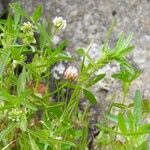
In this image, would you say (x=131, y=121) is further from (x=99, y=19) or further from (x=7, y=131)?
(x=99, y=19)

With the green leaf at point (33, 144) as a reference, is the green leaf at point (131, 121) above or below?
above

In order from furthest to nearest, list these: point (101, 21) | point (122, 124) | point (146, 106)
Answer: point (101, 21)
point (146, 106)
point (122, 124)

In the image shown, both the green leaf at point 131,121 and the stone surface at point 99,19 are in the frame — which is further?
the stone surface at point 99,19

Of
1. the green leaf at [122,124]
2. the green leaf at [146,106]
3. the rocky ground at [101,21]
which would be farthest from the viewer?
the rocky ground at [101,21]

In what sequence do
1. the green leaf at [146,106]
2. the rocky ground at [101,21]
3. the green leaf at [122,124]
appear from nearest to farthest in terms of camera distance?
the green leaf at [122,124]
the green leaf at [146,106]
the rocky ground at [101,21]

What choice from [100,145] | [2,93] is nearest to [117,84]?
[100,145]

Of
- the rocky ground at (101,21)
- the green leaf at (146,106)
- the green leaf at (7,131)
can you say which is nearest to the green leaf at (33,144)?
the green leaf at (7,131)

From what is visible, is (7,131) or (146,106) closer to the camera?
(7,131)

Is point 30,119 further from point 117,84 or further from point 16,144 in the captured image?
point 117,84

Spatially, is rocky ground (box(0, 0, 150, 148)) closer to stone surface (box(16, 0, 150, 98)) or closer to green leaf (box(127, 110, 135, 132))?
stone surface (box(16, 0, 150, 98))

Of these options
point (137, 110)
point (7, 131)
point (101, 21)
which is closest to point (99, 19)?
point (101, 21)

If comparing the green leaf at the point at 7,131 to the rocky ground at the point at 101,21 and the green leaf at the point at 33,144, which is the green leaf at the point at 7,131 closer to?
the green leaf at the point at 33,144
